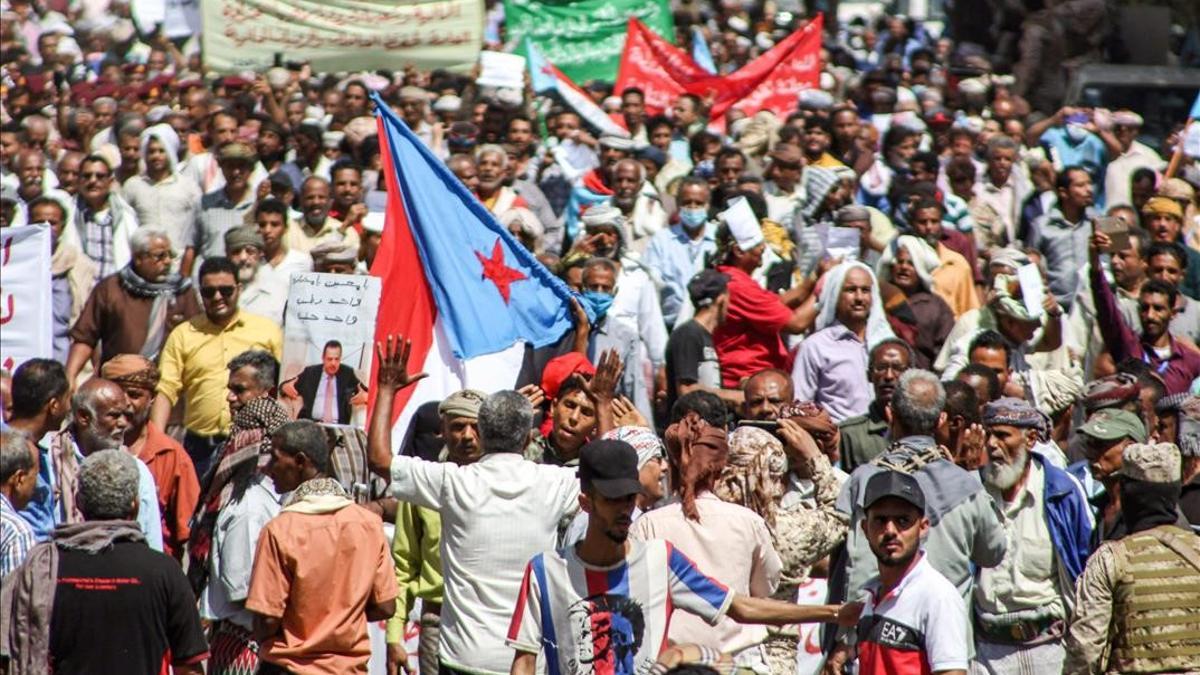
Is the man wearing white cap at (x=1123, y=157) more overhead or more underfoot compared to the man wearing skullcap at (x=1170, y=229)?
more underfoot

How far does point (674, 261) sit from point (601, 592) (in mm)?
7427

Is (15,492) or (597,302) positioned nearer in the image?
(15,492)

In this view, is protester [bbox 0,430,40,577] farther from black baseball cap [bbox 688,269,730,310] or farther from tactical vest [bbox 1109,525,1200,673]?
black baseball cap [bbox 688,269,730,310]

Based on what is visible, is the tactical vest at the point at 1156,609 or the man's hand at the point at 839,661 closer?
the man's hand at the point at 839,661

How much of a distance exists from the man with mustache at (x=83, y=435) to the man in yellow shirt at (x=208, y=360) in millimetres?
2523

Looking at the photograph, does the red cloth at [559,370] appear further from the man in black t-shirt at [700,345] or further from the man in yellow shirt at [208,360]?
the man in yellow shirt at [208,360]

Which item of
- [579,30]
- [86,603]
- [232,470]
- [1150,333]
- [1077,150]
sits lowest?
[579,30]

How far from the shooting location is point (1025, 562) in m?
9.38

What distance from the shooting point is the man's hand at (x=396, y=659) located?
31.6ft

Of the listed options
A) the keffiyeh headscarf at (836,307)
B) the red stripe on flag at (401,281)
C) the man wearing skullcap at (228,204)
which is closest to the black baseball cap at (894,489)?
the red stripe on flag at (401,281)

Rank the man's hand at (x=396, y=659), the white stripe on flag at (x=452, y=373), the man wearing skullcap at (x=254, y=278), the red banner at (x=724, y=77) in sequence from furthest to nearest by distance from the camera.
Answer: the red banner at (x=724, y=77) < the man wearing skullcap at (x=254, y=278) < the white stripe on flag at (x=452, y=373) < the man's hand at (x=396, y=659)

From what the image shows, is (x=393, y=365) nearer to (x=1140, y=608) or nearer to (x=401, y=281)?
(x=1140, y=608)

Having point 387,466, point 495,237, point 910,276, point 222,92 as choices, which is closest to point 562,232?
point 910,276

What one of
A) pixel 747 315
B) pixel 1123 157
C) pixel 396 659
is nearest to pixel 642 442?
pixel 396 659
